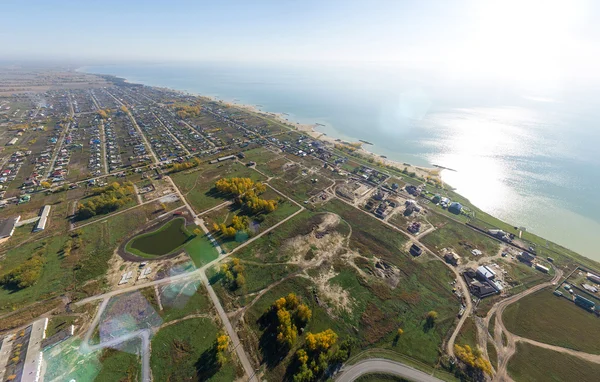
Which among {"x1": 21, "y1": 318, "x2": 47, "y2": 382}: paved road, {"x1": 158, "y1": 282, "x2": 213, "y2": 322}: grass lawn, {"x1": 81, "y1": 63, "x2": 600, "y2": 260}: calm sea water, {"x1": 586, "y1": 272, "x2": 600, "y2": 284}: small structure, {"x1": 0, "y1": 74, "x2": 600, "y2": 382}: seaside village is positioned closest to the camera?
{"x1": 21, "y1": 318, "x2": 47, "y2": 382}: paved road

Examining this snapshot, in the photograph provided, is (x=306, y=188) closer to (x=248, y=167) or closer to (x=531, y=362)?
(x=248, y=167)

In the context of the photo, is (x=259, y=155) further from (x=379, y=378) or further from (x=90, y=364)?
(x=379, y=378)

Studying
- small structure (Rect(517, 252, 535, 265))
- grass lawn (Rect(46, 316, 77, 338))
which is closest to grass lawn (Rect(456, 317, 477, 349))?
small structure (Rect(517, 252, 535, 265))

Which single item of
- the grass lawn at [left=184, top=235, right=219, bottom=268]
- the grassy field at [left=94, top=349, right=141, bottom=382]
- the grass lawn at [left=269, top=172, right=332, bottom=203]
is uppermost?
the grass lawn at [left=269, top=172, right=332, bottom=203]

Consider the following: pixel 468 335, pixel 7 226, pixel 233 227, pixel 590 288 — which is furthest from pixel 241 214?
pixel 590 288

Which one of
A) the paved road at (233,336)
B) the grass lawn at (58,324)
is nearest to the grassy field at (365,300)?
the paved road at (233,336)

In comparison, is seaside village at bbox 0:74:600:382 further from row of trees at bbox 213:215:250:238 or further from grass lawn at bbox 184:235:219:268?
row of trees at bbox 213:215:250:238

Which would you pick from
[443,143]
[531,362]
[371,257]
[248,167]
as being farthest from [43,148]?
[443,143]
